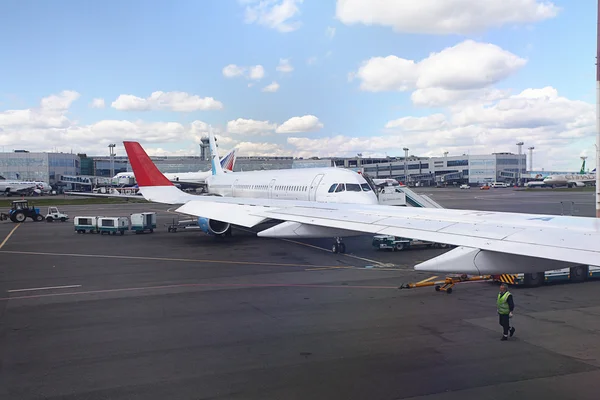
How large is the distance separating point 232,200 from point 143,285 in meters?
14.3

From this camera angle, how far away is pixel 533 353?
12305 mm

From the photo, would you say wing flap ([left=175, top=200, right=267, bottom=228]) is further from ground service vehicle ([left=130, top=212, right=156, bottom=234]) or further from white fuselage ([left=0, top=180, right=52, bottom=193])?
white fuselage ([left=0, top=180, right=52, bottom=193])

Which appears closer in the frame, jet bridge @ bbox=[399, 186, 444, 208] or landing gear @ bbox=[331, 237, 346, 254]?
landing gear @ bbox=[331, 237, 346, 254]

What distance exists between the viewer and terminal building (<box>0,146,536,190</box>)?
13600 cm

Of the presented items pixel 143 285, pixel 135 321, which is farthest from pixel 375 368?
pixel 143 285

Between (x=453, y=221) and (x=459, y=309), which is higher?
(x=453, y=221)

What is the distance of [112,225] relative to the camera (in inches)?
1644

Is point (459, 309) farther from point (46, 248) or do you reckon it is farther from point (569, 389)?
point (46, 248)

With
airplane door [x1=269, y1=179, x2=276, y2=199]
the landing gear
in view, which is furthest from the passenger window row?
airplane door [x1=269, y1=179, x2=276, y2=199]

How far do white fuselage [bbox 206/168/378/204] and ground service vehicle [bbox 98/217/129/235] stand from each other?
401 inches

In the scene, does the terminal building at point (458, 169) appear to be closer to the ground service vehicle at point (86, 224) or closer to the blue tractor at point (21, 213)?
the blue tractor at point (21, 213)

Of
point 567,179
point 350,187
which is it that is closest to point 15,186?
point 350,187

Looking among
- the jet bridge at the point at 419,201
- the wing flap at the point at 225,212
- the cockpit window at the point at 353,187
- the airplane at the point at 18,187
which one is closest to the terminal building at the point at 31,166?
the airplane at the point at 18,187

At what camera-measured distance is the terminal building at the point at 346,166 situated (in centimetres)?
13600
